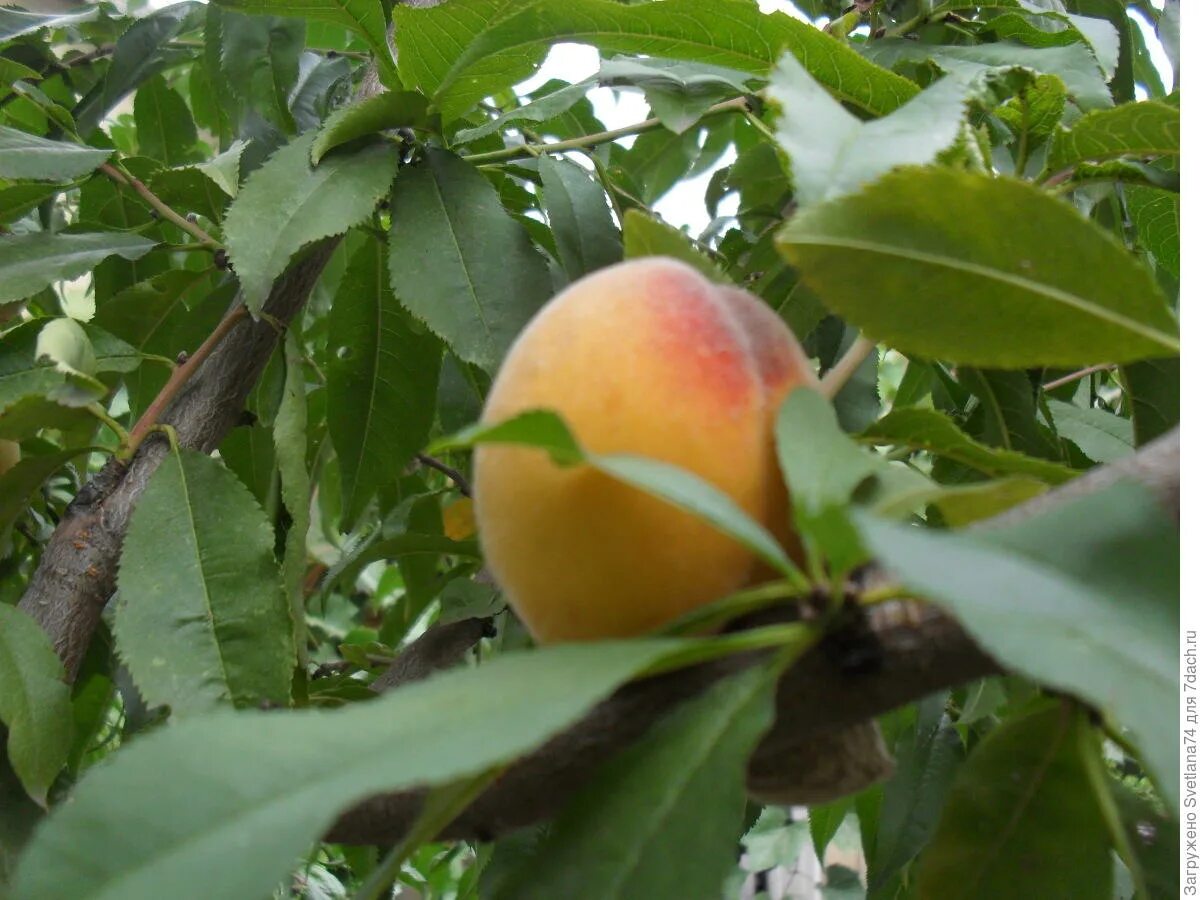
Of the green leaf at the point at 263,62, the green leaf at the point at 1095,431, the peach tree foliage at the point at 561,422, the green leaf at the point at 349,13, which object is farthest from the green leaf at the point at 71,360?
the green leaf at the point at 1095,431

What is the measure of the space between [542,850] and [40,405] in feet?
1.40

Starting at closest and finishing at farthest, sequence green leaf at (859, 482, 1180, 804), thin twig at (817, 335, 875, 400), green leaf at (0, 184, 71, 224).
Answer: green leaf at (859, 482, 1180, 804) → thin twig at (817, 335, 875, 400) → green leaf at (0, 184, 71, 224)

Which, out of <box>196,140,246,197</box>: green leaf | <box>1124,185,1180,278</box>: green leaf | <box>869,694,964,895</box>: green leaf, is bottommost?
<box>869,694,964,895</box>: green leaf

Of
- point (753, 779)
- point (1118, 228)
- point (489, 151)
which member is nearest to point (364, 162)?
point (489, 151)

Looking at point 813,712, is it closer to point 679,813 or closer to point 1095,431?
point 679,813

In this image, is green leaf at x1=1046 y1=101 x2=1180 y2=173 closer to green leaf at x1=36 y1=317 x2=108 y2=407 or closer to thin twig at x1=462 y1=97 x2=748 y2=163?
thin twig at x1=462 y1=97 x2=748 y2=163

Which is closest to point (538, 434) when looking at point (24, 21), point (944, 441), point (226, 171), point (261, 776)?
point (261, 776)

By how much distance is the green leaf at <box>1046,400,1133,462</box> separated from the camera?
680mm

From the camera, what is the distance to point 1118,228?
83cm

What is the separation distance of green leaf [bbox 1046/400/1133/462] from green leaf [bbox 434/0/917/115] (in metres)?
0.24

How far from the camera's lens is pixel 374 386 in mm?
798

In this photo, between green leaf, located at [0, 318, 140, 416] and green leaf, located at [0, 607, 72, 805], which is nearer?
green leaf, located at [0, 607, 72, 805]

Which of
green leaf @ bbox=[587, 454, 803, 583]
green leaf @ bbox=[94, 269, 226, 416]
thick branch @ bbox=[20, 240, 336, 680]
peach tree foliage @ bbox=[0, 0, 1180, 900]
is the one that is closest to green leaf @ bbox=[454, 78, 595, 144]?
peach tree foliage @ bbox=[0, 0, 1180, 900]

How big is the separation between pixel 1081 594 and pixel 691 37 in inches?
18.1
